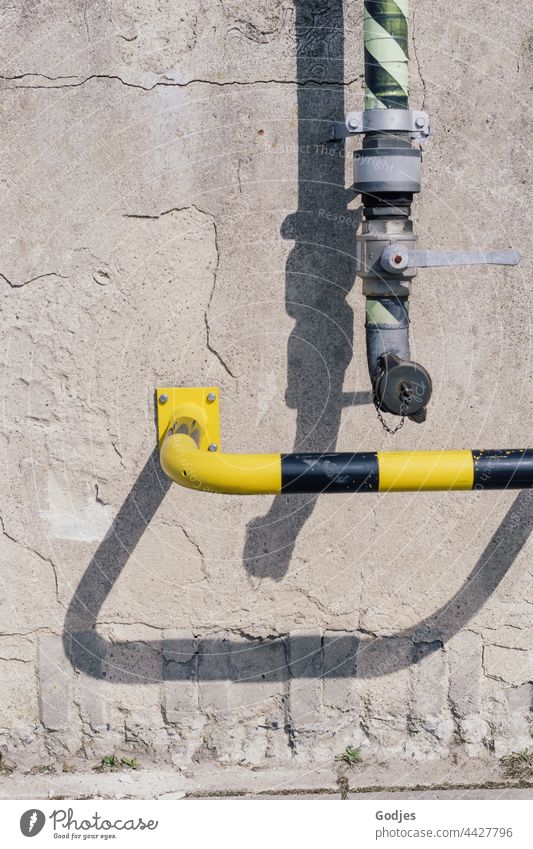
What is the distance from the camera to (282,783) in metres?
2.44

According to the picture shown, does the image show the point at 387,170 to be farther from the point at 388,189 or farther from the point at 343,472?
the point at 343,472

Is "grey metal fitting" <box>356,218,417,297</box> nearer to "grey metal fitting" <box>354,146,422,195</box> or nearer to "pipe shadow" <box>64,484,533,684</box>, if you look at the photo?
"grey metal fitting" <box>354,146,422,195</box>

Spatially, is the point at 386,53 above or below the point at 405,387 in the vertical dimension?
above

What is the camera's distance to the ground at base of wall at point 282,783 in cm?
240

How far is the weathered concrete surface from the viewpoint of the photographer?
2.14m

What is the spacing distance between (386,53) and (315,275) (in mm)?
502

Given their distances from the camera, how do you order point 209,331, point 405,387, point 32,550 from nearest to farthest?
1. point 405,387
2. point 209,331
3. point 32,550

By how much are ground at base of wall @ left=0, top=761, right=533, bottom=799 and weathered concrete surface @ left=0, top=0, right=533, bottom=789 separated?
0.10ft

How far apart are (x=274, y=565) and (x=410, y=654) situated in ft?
1.40

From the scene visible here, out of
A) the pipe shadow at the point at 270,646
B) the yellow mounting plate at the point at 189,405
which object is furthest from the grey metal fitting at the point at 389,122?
the pipe shadow at the point at 270,646

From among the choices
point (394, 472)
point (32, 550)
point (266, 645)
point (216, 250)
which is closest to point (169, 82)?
point (216, 250)

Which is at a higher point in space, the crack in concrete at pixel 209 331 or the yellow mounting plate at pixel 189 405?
the crack in concrete at pixel 209 331

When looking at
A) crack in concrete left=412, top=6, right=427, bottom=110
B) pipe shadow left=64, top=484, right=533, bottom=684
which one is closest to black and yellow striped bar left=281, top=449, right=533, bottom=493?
pipe shadow left=64, top=484, right=533, bottom=684

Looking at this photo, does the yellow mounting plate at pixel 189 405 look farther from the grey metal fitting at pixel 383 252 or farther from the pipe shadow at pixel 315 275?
the grey metal fitting at pixel 383 252
